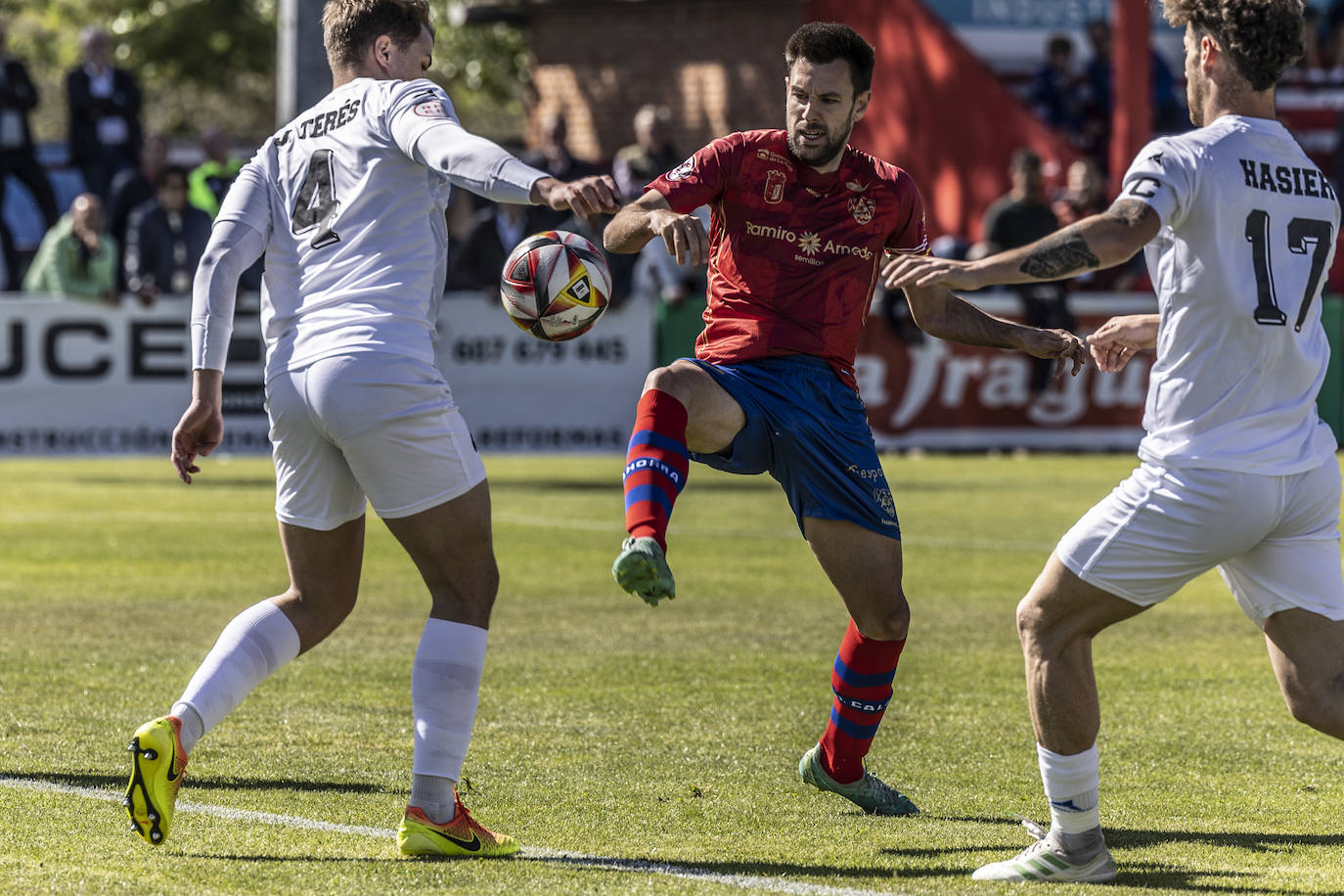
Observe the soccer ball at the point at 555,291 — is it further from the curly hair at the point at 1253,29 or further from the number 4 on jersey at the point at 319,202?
→ the curly hair at the point at 1253,29

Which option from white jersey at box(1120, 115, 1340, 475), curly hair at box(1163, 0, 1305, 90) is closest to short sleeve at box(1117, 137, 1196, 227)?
white jersey at box(1120, 115, 1340, 475)

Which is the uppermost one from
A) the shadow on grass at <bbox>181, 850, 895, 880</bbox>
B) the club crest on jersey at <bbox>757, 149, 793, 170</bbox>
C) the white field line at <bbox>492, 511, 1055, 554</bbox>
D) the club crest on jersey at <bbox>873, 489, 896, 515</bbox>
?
the club crest on jersey at <bbox>757, 149, 793, 170</bbox>

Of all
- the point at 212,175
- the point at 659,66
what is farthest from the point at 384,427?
the point at 659,66

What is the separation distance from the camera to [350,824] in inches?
227

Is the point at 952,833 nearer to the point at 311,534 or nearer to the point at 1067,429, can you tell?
the point at 311,534

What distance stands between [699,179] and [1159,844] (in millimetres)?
2434

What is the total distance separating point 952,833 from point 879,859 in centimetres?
43

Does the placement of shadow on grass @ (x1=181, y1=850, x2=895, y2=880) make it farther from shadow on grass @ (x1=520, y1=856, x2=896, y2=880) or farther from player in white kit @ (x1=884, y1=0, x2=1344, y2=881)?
player in white kit @ (x1=884, y1=0, x2=1344, y2=881)

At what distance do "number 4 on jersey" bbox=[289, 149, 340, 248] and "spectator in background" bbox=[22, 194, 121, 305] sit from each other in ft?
47.9

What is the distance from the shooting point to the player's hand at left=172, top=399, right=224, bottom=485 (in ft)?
18.1

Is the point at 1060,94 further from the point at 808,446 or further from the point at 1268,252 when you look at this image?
the point at 1268,252

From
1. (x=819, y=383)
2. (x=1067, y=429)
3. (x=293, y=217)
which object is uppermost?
(x=293, y=217)

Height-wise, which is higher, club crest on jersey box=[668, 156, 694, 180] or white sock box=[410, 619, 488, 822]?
club crest on jersey box=[668, 156, 694, 180]

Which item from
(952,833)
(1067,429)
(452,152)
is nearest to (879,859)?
(952,833)
